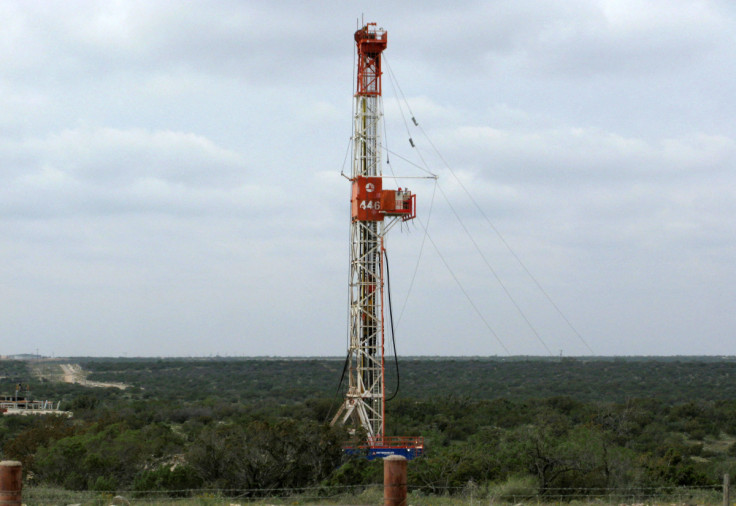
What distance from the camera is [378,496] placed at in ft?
47.3

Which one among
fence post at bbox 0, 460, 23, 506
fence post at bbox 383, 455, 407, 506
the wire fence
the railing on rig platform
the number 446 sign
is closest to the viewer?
fence post at bbox 383, 455, 407, 506

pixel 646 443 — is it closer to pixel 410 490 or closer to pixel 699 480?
pixel 699 480

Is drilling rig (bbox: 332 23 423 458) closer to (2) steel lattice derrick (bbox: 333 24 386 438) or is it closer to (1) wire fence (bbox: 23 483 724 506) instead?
(2) steel lattice derrick (bbox: 333 24 386 438)

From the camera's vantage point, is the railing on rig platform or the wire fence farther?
the railing on rig platform

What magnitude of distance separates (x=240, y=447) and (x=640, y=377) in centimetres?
6720

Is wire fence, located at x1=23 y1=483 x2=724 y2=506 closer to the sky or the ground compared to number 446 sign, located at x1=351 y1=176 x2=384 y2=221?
closer to the ground

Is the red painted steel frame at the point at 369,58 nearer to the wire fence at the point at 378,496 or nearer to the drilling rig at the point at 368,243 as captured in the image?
the drilling rig at the point at 368,243

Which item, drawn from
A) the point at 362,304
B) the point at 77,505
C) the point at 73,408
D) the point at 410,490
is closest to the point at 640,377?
the point at 73,408

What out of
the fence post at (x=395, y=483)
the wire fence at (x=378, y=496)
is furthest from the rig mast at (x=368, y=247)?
the fence post at (x=395, y=483)

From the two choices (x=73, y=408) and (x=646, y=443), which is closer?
(x=646, y=443)

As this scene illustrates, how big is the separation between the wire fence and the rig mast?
6.45 m

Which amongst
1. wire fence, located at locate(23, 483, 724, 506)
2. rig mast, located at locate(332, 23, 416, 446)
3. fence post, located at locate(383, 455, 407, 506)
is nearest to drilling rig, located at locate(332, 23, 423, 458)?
rig mast, located at locate(332, 23, 416, 446)

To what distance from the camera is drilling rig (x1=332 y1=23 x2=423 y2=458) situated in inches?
917

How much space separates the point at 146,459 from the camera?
20594 millimetres
